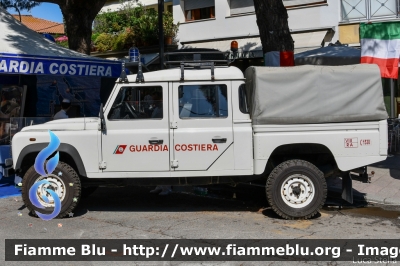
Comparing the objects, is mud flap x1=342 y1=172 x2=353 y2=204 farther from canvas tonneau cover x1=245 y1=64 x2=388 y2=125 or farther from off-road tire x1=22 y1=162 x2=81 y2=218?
off-road tire x1=22 y1=162 x2=81 y2=218

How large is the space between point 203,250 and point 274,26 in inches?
258

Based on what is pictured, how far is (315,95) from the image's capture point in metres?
7.64

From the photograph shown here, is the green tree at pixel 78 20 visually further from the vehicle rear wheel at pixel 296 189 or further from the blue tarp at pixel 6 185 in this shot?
the vehicle rear wheel at pixel 296 189

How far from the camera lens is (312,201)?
→ 7578 millimetres

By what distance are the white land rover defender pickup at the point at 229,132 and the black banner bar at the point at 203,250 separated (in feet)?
3.94

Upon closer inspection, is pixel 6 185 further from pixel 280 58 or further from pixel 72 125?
pixel 280 58

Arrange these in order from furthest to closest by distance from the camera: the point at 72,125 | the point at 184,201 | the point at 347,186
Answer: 1. the point at 184,201
2. the point at 347,186
3. the point at 72,125

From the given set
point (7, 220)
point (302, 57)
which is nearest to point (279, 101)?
point (7, 220)

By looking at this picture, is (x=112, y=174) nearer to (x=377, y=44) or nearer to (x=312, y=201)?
(x=312, y=201)

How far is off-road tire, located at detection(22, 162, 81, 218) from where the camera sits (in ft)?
25.2

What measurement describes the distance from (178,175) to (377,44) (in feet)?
16.9

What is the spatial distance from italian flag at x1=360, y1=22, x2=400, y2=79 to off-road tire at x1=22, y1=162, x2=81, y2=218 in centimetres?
604

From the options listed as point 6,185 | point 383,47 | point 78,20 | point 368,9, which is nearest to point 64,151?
point 6,185

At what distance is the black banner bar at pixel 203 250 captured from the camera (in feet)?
19.6
